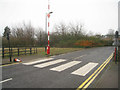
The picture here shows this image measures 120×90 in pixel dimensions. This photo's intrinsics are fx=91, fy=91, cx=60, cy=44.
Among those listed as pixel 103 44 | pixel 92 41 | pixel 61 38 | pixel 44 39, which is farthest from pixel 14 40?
pixel 103 44

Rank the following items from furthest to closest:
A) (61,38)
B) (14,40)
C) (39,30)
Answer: (39,30) < (61,38) < (14,40)

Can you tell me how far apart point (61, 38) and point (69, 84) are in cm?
4207

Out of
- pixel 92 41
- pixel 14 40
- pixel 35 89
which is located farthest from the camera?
pixel 92 41

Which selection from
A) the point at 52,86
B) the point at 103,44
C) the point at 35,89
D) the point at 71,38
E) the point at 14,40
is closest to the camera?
the point at 35,89

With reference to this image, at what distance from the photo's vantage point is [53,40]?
46.8 m

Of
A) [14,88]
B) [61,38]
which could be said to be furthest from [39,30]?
[14,88]

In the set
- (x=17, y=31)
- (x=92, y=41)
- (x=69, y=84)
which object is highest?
(x=17, y=31)

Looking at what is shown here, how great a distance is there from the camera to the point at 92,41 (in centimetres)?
3891

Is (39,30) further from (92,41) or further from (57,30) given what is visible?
(92,41)

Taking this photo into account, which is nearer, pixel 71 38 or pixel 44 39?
pixel 71 38

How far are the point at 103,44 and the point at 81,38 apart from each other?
16684 millimetres

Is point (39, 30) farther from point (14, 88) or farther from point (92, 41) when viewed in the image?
point (14, 88)

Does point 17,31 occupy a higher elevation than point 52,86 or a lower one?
higher

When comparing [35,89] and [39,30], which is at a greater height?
[39,30]
